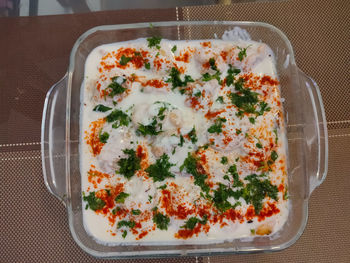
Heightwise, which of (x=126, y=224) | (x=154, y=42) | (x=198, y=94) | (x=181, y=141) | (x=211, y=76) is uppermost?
(x=154, y=42)

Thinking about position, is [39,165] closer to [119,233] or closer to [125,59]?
[119,233]

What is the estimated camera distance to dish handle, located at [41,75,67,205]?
1.88 m

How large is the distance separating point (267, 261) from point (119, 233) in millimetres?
957

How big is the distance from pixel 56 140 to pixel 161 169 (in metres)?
0.67

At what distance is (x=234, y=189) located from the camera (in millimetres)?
1944

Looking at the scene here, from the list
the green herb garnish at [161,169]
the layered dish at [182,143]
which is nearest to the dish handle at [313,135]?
the layered dish at [182,143]

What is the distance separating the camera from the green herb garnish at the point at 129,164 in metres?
1.92

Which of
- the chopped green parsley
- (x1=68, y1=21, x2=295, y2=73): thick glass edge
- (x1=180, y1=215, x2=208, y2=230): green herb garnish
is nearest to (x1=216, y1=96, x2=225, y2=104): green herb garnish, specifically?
(x1=68, y1=21, x2=295, y2=73): thick glass edge

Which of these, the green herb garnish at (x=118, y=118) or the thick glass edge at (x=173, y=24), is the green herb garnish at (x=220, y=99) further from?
the green herb garnish at (x=118, y=118)

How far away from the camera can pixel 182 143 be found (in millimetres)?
1965

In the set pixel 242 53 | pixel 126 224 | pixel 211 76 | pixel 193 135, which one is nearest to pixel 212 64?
pixel 211 76

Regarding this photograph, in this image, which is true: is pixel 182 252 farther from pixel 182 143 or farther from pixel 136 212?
pixel 182 143

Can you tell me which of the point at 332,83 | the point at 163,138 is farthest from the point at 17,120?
the point at 332,83

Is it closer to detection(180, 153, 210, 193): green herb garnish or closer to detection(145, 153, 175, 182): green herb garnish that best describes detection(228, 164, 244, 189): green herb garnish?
detection(180, 153, 210, 193): green herb garnish
